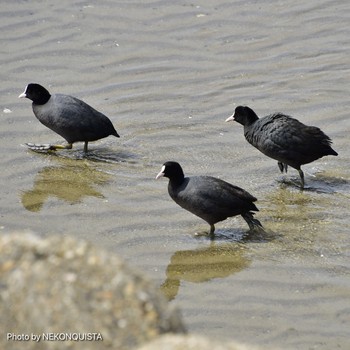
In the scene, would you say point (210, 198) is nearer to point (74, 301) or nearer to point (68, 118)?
point (68, 118)

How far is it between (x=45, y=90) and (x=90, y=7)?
3.56 meters

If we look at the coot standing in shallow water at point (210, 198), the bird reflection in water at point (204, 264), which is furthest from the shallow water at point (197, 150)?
the coot standing in shallow water at point (210, 198)

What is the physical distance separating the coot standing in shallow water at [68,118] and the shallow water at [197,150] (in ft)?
0.80

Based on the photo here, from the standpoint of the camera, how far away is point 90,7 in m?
16.2

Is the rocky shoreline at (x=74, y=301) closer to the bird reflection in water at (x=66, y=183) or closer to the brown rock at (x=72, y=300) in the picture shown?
the brown rock at (x=72, y=300)

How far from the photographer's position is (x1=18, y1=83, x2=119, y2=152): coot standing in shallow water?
12.6 meters

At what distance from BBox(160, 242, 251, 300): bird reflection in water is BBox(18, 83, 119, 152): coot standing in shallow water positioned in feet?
8.58

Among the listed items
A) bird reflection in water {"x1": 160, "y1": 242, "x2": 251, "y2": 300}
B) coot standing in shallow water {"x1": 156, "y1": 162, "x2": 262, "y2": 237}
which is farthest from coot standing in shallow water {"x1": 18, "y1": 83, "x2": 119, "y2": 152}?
bird reflection in water {"x1": 160, "y1": 242, "x2": 251, "y2": 300}

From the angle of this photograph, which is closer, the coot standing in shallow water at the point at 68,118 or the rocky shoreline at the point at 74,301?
the rocky shoreline at the point at 74,301

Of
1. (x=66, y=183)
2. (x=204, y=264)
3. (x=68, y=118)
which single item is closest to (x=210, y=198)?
(x=204, y=264)

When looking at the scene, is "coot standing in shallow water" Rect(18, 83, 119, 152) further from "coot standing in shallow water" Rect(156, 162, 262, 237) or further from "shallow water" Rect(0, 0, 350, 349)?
Result: "coot standing in shallow water" Rect(156, 162, 262, 237)

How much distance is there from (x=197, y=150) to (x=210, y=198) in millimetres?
2188

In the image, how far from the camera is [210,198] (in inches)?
416

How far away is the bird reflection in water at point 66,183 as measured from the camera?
37.7 ft
